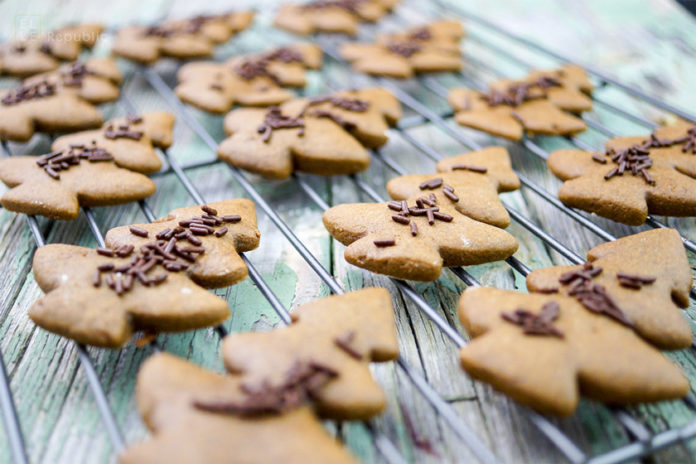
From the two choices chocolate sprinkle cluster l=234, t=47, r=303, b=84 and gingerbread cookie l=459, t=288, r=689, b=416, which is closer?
gingerbread cookie l=459, t=288, r=689, b=416

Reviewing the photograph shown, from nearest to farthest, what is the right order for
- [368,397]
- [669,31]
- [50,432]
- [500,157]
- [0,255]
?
1. [368,397]
2. [50,432]
3. [0,255]
4. [500,157]
5. [669,31]

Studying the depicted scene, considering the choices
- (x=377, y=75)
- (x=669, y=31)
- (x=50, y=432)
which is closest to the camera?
(x=50, y=432)

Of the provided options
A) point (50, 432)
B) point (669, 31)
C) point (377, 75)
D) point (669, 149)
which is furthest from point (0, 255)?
point (669, 31)

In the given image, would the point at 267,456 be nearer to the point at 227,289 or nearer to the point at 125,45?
the point at 227,289

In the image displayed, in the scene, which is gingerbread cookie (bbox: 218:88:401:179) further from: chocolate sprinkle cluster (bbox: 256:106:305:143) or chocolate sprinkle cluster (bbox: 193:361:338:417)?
chocolate sprinkle cluster (bbox: 193:361:338:417)

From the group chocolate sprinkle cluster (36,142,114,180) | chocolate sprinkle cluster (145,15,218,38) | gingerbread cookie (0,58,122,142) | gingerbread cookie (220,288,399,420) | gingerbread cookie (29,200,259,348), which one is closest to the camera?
gingerbread cookie (220,288,399,420)

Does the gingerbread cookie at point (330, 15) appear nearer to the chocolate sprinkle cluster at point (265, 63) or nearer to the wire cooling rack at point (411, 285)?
the wire cooling rack at point (411, 285)

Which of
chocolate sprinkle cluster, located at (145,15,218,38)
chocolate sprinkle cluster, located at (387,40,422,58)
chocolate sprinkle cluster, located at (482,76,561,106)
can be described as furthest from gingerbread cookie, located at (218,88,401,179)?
chocolate sprinkle cluster, located at (145,15,218,38)
